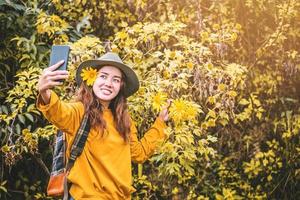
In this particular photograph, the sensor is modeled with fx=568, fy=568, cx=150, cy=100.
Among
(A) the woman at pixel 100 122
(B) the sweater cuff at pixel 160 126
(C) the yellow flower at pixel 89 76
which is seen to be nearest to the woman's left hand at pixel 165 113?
(B) the sweater cuff at pixel 160 126

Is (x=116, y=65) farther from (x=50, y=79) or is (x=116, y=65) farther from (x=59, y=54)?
(x=50, y=79)

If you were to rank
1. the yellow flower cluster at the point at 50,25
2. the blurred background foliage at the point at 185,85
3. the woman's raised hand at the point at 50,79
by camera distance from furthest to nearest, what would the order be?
the yellow flower cluster at the point at 50,25 → the blurred background foliage at the point at 185,85 → the woman's raised hand at the point at 50,79

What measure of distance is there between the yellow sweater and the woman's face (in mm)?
106

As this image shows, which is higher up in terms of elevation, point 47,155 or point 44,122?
point 44,122

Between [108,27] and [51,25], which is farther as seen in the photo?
[108,27]

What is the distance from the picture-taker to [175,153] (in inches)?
141

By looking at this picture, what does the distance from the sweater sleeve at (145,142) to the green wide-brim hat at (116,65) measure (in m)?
0.20

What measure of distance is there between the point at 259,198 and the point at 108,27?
2.11 meters

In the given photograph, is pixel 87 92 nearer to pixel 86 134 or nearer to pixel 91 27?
pixel 86 134

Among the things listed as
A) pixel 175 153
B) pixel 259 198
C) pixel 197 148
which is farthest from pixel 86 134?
pixel 259 198

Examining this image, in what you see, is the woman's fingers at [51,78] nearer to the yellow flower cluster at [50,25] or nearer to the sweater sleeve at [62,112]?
the sweater sleeve at [62,112]

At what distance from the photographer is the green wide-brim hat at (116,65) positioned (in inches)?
112

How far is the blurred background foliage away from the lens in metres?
3.69

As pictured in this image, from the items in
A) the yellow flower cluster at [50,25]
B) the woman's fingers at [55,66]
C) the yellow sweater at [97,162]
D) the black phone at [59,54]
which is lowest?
the yellow sweater at [97,162]
